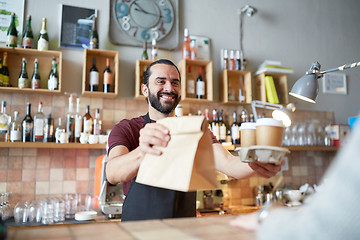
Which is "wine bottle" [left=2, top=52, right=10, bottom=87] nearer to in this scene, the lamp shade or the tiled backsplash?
the tiled backsplash

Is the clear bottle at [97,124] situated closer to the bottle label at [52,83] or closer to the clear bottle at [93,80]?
the clear bottle at [93,80]

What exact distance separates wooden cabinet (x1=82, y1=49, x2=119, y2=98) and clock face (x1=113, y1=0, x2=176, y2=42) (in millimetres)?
364

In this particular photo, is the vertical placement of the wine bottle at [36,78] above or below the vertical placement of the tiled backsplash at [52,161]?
above

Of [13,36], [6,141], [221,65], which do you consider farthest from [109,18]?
[6,141]

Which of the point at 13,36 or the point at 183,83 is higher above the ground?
the point at 13,36

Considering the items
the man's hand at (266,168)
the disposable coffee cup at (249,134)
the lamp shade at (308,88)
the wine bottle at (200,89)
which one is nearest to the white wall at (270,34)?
the wine bottle at (200,89)

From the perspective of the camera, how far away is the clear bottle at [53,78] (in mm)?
2754

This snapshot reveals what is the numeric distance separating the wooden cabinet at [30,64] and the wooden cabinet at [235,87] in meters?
1.60

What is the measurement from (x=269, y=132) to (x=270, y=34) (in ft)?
10.2

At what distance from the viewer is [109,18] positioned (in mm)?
3193

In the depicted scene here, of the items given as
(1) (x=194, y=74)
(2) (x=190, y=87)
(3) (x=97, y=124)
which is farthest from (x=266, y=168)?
(1) (x=194, y=74)

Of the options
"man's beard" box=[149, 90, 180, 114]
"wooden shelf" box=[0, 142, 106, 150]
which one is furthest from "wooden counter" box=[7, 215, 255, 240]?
"wooden shelf" box=[0, 142, 106, 150]

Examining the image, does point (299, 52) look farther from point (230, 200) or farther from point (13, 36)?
point (13, 36)

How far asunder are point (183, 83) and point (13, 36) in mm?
1570
